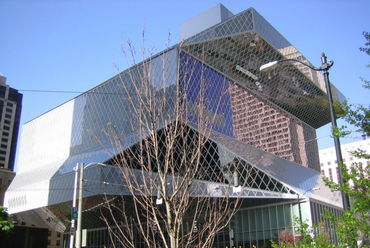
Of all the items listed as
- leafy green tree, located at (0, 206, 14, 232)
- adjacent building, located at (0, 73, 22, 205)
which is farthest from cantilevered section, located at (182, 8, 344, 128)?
adjacent building, located at (0, 73, 22, 205)

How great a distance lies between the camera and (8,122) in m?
131

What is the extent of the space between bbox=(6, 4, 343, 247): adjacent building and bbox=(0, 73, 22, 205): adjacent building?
70.1m

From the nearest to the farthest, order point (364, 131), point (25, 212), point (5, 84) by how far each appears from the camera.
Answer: point (364, 131)
point (25, 212)
point (5, 84)

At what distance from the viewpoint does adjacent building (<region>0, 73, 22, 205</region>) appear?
12644 centimetres

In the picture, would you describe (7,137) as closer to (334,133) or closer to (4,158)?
(4,158)

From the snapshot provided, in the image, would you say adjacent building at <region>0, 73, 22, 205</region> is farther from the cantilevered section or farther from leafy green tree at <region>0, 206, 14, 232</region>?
leafy green tree at <region>0, 206, 14, 232</region>

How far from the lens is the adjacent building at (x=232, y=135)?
36.5m

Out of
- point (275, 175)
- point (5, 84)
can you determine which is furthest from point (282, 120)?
point (5, 84)

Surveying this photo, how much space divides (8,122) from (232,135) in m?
109

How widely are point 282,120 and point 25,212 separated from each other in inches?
1595

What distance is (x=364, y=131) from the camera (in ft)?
33.4

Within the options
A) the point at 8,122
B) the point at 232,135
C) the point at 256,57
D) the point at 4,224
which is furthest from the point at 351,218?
the point at 8,122

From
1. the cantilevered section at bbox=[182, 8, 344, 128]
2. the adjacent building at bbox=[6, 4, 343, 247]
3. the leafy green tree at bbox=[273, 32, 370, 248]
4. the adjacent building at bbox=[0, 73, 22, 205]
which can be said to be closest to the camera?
the leafy green tree at bbox=[273, 32, 370, 248]

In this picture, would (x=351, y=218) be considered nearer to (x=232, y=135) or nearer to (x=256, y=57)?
(x=232, y=135)
